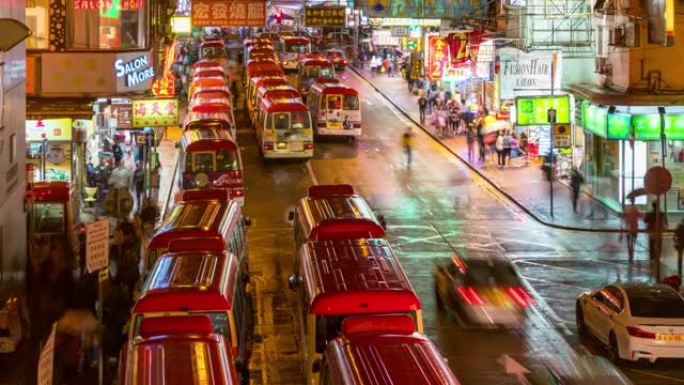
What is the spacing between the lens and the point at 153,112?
3409 cm

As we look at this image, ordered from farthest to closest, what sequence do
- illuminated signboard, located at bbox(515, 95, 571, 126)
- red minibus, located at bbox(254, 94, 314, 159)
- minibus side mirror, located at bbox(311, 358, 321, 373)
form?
red minibus, located at bbox(254, 94, 314, 159) → illuminated signboard, located at bbox(515, 95, 571, 126) → minibus side mirror, located at bbox(311, 358, 321, 373)

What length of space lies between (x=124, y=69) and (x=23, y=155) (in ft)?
16.7

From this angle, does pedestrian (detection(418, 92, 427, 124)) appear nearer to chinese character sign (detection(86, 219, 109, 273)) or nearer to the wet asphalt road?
the wet asphalt road

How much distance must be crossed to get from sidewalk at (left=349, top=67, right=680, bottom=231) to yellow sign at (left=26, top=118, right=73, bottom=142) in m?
14.7

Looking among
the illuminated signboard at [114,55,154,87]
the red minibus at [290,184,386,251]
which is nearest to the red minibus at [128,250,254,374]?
the red minibus at [290,184,386,251]

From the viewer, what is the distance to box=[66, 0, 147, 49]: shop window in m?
27.9

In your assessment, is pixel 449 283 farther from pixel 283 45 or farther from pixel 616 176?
pixel 283 45

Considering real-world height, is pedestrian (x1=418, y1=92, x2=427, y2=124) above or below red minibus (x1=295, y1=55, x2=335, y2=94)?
below

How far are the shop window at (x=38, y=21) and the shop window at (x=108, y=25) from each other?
558mm

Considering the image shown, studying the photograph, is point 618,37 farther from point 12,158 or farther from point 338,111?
point 12,158

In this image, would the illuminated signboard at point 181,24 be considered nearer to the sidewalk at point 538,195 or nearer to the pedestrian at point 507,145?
the sidewalk at point 538,195

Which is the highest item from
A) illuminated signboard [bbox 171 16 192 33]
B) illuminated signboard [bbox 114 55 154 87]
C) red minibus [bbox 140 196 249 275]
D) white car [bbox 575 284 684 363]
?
illuminated signboard [bbox 171 16 192 33]

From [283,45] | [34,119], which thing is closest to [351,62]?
[283,45]

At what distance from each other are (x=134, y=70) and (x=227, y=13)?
1526 centimetres
